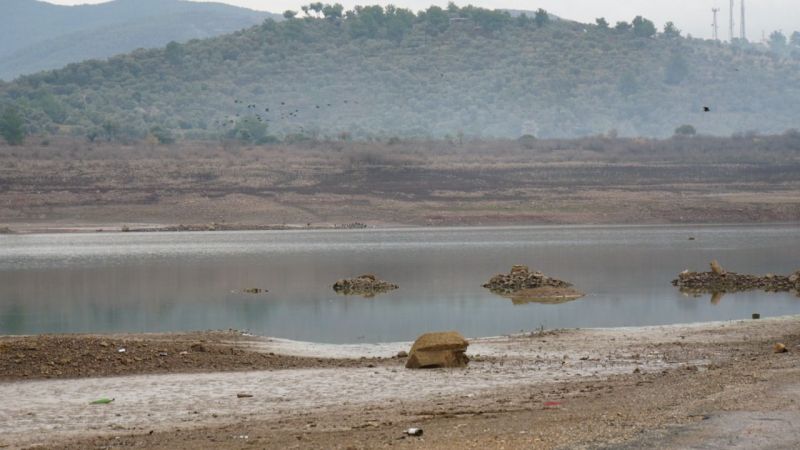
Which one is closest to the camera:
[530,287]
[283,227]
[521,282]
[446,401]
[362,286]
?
[446,401]

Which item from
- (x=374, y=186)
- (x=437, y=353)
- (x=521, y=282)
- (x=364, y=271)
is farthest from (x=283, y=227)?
(x=437, y=353)

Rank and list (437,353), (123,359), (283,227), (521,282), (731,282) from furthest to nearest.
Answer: (283,227) < (731,282) < (521,282) < (123,359) < (437,353)

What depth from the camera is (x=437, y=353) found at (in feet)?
64.7

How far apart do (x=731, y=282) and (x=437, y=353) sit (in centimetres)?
2089

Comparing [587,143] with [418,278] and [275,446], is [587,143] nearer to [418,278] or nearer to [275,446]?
[418,278]

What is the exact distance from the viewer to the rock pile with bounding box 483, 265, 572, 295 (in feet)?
122

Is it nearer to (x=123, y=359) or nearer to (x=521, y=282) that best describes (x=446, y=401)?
(x=123, y=359)

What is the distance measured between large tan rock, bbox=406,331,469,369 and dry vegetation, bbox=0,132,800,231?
6718 centimetres

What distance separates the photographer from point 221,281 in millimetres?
43719


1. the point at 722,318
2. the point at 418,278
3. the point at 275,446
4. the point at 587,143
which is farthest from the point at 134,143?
the point at 275,446

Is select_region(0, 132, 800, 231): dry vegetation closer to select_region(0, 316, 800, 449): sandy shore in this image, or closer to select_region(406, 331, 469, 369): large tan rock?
select_region(0, 316, 800, 449): sandy shore

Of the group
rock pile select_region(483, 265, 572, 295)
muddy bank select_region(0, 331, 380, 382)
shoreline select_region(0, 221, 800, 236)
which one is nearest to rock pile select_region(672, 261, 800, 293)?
rock pile select_region(483, 265, 572, 295)

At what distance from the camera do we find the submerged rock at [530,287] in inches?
1406

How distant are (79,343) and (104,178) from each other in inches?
3042
